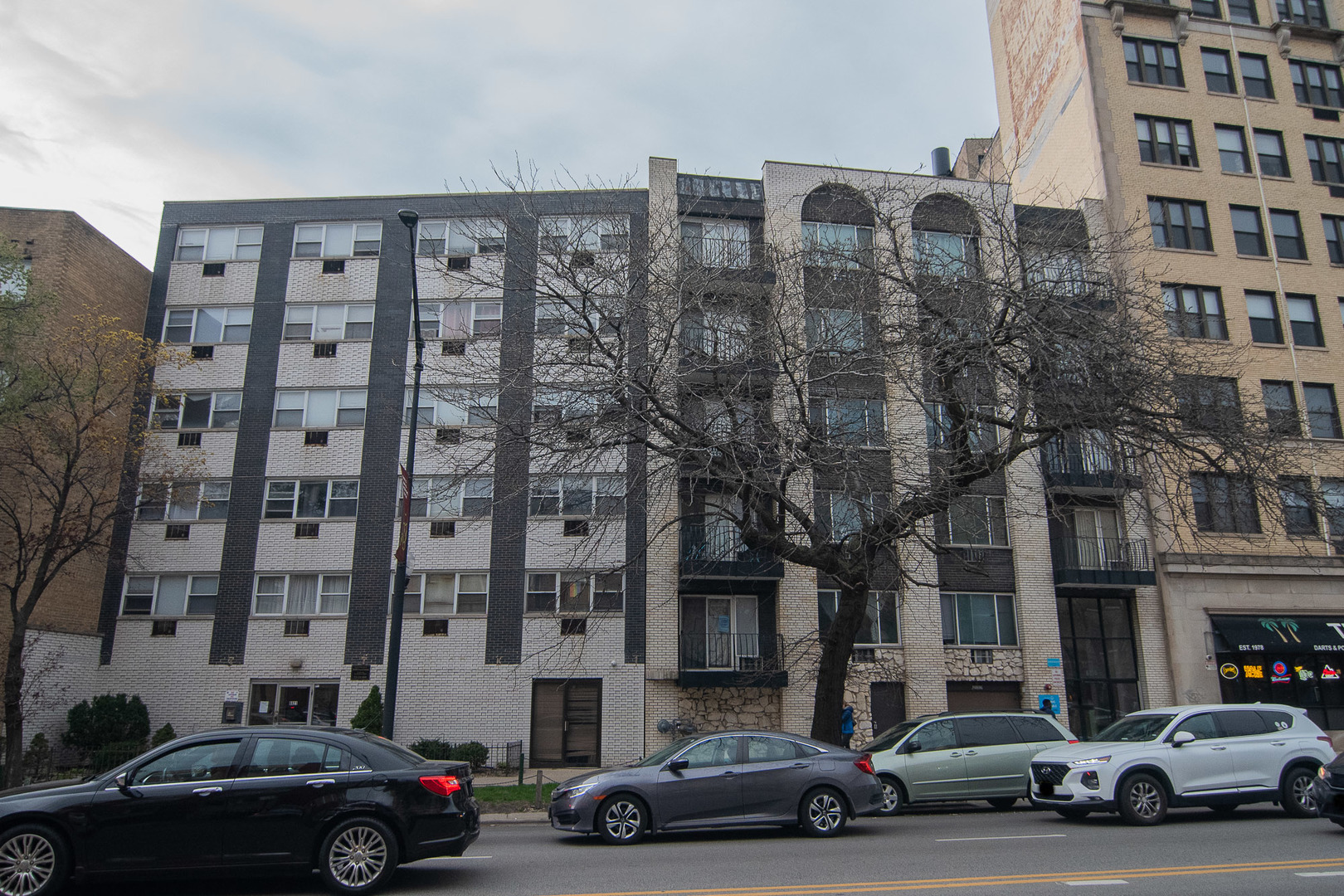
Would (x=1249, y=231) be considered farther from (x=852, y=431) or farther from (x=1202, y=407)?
(x=852, y=431)

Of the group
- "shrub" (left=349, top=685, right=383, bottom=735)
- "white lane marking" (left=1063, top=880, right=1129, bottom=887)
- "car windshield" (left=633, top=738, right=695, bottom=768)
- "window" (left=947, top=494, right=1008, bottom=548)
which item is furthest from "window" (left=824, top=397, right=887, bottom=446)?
"shrub" (left=349, top=685, right=383, bottom=735)

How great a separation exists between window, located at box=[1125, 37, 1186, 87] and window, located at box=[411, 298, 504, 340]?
22523 mm

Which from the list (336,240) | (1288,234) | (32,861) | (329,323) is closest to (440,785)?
(32,861)

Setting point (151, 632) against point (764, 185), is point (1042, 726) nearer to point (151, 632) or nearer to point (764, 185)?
point (764, 185)

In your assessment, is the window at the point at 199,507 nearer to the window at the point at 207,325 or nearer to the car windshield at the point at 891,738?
the window at the point at 207,325

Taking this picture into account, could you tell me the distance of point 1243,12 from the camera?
30.6 metres

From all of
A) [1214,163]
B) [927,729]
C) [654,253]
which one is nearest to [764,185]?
[654,253]

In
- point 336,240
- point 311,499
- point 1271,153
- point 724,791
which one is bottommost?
point 724,791

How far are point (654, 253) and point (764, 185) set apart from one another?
11.5 metres

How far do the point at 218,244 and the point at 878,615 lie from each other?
22871mm

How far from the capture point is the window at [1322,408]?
86.8ft

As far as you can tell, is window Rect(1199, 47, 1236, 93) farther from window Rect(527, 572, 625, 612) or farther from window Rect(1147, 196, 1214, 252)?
window Rect(527, 572, 625, 612)

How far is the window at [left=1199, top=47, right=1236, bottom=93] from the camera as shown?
29.7 meters

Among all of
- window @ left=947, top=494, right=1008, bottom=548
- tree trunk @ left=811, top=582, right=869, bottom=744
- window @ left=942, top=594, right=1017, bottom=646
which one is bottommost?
tree trunk @ left=811, top=582, right=869, bottom=744
